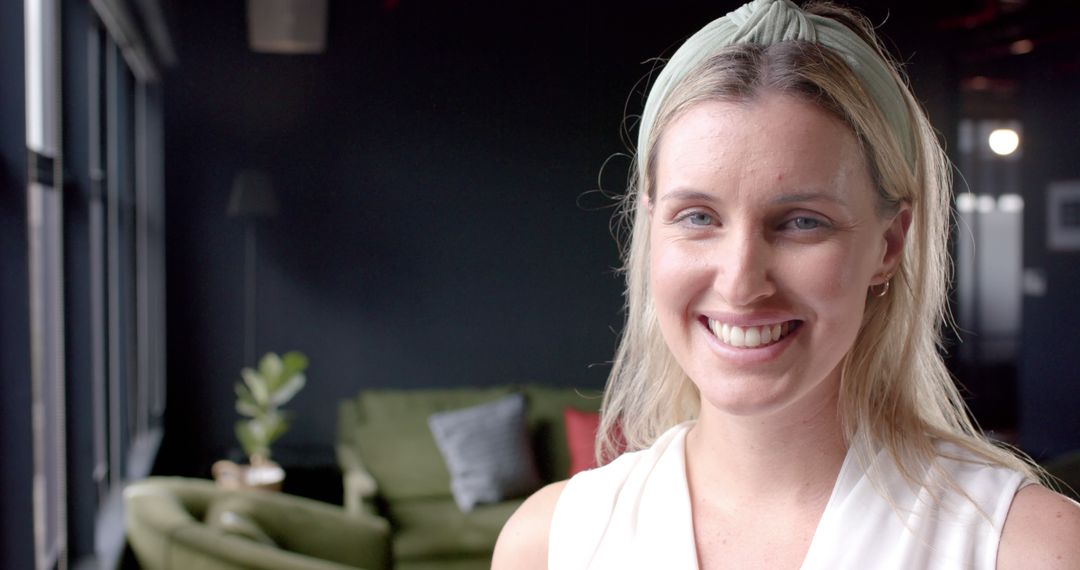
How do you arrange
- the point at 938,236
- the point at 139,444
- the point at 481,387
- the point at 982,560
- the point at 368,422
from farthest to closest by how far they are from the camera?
the point at 481,387 → the point at 139,444 → the point at 368,422 → the point at 938,236 → the point at 982,560

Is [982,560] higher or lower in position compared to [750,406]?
lower

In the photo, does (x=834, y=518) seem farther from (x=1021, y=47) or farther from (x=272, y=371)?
(x=1021, y=47)

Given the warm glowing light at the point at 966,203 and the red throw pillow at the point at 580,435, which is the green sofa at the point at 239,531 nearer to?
the red throw pillow at the point at 580,435

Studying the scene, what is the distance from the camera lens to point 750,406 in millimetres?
949

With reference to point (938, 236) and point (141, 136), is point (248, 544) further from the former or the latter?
point (141, 136)

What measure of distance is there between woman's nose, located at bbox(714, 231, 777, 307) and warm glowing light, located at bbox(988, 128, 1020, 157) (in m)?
6.31

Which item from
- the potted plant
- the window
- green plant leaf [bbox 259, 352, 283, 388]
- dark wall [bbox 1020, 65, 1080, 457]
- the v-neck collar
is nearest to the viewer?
the v-neck collar

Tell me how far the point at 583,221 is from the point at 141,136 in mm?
2583

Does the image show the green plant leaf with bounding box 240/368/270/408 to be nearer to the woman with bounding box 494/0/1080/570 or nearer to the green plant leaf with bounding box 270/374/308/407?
the green plant leaf with bounding box 270/374/308/407

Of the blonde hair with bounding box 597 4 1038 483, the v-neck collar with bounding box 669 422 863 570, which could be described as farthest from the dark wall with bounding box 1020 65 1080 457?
the v-neck collar with bounding box 669 422 863 570

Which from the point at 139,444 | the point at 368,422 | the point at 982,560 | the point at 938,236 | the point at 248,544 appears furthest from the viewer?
the point at 139,444

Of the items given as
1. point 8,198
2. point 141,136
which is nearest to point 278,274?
point 141,136

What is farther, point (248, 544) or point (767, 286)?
point (248, 544)

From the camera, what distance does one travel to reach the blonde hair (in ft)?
3.03
